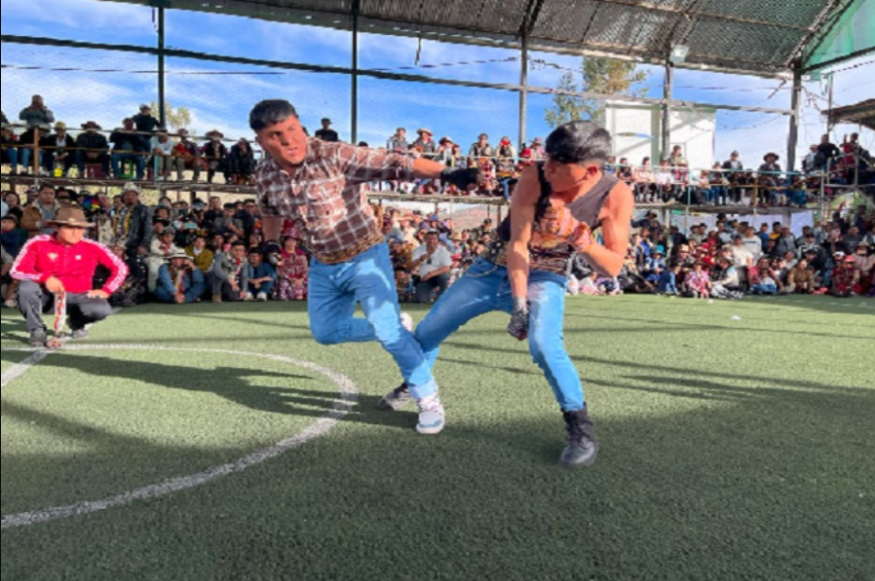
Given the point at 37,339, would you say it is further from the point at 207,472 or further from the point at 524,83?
the point at 524,83

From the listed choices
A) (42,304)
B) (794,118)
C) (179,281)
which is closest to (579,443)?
(42,304)

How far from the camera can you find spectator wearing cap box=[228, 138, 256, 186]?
15.7 m

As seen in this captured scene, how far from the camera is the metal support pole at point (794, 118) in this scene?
22172 millimetres

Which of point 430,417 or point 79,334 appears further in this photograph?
point 79,334

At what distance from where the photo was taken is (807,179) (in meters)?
20.2

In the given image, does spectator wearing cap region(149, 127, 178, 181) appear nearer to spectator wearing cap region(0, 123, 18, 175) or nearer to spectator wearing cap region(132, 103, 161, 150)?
spectator wearing cap region(132, 103, 161, 150)

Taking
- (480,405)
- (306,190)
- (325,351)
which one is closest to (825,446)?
(480,405)

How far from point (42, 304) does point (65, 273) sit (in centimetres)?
67

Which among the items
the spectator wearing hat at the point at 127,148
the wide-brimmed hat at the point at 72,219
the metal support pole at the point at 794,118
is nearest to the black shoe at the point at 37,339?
the wide-brimmed hat at the point at 72,219

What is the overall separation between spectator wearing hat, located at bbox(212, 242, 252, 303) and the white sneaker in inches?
323

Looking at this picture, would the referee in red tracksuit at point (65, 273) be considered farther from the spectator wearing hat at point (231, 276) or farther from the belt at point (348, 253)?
the spectator wearing hat at point (231, 276)

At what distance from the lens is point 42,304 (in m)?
6.43

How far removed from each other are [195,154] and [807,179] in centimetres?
1838

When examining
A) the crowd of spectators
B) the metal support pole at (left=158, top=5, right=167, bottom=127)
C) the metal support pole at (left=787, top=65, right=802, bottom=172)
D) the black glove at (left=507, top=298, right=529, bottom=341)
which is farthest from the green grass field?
the metal support pole at (left=787, top=65, right=802, bottom=172)
